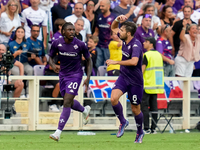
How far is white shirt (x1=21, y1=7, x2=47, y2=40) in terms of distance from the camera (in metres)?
13.4

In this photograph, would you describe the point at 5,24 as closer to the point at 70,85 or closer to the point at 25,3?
the point at 25,3

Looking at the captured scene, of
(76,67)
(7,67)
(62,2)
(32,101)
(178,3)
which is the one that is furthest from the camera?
(178,3)

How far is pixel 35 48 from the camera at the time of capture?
1297 centimetres

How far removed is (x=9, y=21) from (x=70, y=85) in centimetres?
493

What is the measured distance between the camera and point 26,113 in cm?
1218

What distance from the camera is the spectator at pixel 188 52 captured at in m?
14.0

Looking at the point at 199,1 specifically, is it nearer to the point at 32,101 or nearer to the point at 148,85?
the point at 148,85

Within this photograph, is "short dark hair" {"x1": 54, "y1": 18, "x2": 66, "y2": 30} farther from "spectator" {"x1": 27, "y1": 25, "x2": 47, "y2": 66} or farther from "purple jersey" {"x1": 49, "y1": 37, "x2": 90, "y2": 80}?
"purple jersey" {"x1": 49, "y1": 37, "x2": 90, "y2": 80}

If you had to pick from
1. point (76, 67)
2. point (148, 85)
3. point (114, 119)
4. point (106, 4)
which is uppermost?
point (106, 4)

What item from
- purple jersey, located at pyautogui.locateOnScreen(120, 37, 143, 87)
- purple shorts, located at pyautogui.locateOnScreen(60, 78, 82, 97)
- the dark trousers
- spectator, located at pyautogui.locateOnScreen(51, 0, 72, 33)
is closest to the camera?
purple jersey, located at pyautogui.locateOnScreen(120, 37, 143, 87)

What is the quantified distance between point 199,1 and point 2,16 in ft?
26.3

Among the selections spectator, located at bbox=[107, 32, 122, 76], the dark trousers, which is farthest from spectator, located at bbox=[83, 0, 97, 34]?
the dark trousers

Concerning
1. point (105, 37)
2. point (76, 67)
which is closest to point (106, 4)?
point (105, 37)

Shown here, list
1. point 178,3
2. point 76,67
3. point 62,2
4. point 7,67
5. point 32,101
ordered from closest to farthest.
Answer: point 76,67, point 7,67, point 32,101, point 62,2, point 178,3
